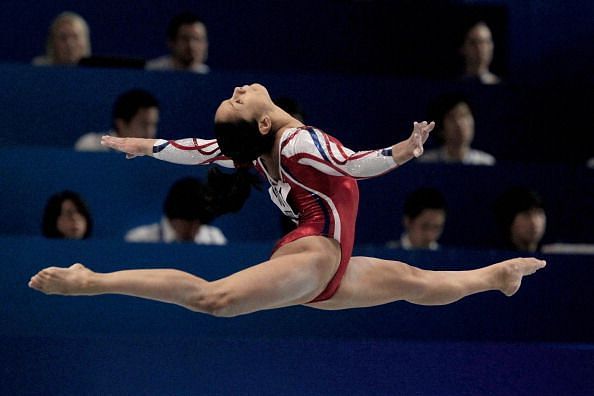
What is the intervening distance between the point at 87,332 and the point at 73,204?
72 cm

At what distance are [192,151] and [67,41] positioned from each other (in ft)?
7.90

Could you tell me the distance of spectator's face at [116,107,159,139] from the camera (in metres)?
5.94

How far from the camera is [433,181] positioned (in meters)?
6.25

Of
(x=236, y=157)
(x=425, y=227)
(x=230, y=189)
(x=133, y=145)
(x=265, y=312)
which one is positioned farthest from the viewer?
(x=425, y=227)

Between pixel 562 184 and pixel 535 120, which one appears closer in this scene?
pixel 562 184

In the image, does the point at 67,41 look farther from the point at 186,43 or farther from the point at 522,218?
the point at 522,218

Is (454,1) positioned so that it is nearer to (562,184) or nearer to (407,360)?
(562,184)

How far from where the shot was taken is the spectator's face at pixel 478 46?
6848 mm

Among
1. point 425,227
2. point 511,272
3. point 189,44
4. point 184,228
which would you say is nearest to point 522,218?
point 425,227

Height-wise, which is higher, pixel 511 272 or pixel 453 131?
pixel 453 131

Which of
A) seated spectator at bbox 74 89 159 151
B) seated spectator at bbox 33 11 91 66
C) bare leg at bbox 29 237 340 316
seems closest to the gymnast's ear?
bare leg at bbox 29 237 340 316

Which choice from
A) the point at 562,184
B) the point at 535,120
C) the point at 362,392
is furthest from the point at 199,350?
the point at 535,120

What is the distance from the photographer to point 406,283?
14.0 ft

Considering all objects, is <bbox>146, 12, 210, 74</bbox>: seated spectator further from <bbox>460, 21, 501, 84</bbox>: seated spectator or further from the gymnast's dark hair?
the gymnast's dark hair
